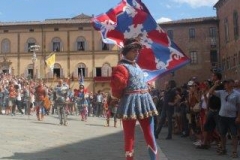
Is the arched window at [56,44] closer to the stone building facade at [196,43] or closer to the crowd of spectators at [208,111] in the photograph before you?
the stone building facade at [196,43]

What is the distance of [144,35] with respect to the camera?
370 inches

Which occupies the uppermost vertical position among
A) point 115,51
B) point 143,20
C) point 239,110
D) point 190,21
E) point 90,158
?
point 190,21

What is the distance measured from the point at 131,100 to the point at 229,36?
176ft

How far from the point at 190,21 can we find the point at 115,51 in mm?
12388

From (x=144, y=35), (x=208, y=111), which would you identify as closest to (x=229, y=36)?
(x=208, y=111)

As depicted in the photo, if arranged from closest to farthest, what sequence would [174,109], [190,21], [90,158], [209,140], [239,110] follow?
[90,158] < [239,110] < [209,140] < [174,109] < [190,21]

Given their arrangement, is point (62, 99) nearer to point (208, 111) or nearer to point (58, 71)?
point (208, 111)

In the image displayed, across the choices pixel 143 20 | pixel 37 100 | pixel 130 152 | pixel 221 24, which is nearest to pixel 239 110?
pixel 143 20

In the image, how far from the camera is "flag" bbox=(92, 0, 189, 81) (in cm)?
886

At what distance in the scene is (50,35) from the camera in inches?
2554

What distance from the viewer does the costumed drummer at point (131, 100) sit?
6062mm

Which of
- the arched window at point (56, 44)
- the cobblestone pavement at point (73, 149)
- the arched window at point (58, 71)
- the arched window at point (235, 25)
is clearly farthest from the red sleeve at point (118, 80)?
the arched window at point (56, 44)

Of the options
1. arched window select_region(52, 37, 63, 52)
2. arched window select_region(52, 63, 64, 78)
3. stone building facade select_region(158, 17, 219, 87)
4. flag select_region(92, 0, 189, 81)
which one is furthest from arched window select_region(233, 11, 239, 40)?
flag select_region(92, 0, 189, 81)

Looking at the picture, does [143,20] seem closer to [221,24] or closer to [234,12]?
[234,12]
